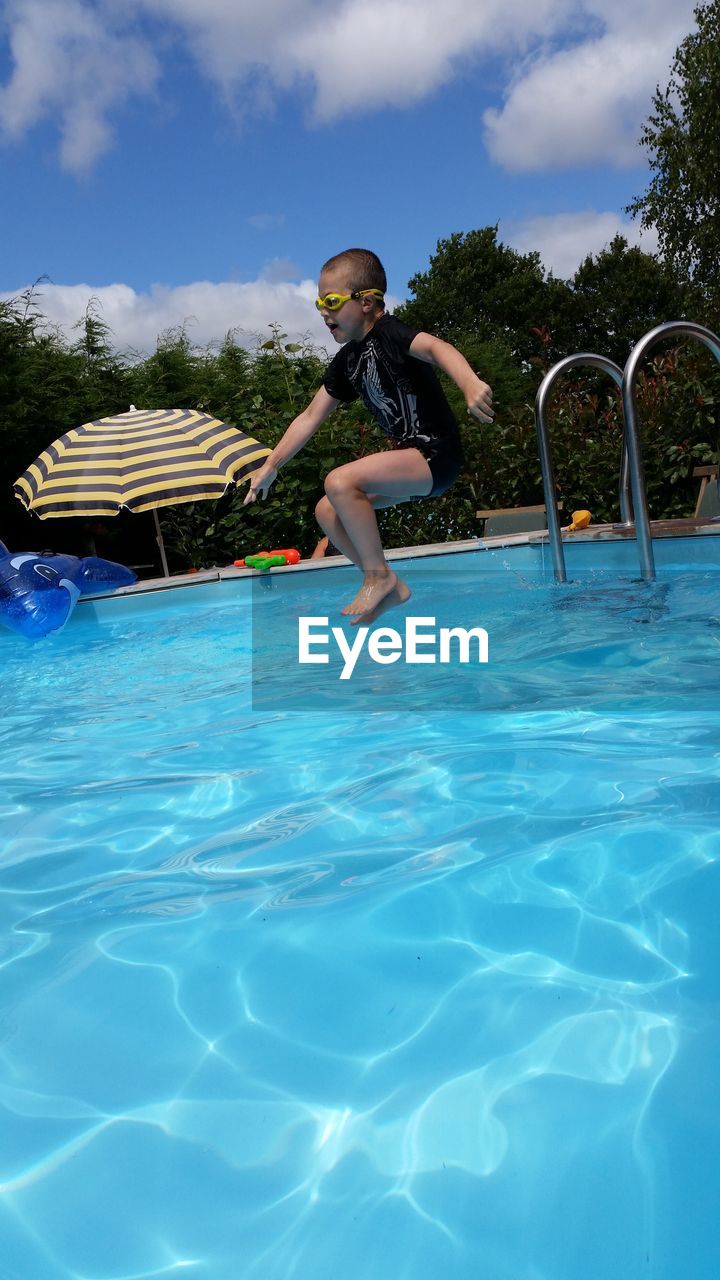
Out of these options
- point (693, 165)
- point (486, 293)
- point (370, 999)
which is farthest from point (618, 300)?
point (370, 999)

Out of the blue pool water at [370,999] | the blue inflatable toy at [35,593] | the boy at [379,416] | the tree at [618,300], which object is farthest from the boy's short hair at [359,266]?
the tree at [618,300]

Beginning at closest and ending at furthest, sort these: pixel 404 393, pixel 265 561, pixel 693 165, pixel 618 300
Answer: pixel 404 393
pixel 265 561
pixel 693 165
pixel 618 300

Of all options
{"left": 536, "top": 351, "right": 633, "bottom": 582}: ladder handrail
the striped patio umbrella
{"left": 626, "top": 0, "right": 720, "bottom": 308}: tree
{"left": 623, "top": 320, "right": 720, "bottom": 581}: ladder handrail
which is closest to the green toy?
the striped patio umbrella

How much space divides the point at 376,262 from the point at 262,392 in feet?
27.1

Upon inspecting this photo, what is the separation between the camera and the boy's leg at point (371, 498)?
453cm

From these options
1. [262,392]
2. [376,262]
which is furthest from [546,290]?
[376,262]

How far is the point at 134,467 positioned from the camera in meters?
9.07

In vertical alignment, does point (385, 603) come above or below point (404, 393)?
below

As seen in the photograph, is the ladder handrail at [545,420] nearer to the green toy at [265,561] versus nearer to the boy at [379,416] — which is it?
the boy at [379,416]

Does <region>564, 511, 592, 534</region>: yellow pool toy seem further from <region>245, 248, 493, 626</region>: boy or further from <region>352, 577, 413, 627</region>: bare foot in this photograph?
<region>352, 577, 413, 627</region>: bare foot

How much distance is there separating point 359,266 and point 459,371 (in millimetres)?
867

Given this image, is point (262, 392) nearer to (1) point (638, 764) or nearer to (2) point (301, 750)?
(2) point (301, 750)

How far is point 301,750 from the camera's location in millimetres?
3861

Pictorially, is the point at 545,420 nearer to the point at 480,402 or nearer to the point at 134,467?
the point at 480,402
